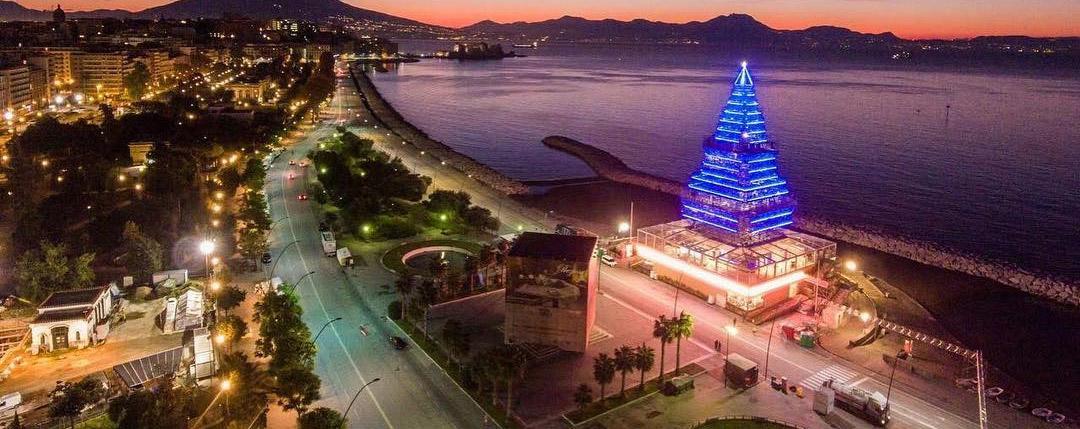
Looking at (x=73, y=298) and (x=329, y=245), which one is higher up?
A: (x=73, y=298)

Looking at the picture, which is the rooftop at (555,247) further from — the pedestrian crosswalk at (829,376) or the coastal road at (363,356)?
the pedestrian crosswalk at (829,376)

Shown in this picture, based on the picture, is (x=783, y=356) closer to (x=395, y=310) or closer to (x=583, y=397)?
(x=583, y=397)

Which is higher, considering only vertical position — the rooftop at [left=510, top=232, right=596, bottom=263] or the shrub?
the rooftop at [left=510, top=232, right=596, bottom=263]

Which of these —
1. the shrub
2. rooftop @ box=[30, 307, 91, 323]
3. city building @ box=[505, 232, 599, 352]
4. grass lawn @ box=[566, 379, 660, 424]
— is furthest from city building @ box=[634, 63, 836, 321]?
rooftop @ box=[30, 307, 91, 323]

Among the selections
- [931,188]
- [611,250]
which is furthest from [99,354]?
[931,188]

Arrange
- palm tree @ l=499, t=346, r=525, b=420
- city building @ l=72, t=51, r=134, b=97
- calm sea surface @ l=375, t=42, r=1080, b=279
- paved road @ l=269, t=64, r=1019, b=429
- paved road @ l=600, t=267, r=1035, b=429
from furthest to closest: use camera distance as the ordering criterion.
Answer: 1. city building @ l=72, t=51, r=134, b=97
2. calm sea surface @ l=375, t=42, r=1080, b=279
3. paved road @ l=600, t=267, r=1035, b=429
4. paved road @ l=269, t=64, r=1019, b=429
5. palm tree @ l=499, t=346, r=525, b=420

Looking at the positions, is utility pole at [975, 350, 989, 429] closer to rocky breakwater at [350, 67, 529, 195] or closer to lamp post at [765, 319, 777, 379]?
lamp post at [765, 319, 777, 379]

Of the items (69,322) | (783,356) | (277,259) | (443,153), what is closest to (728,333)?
(783,356)
